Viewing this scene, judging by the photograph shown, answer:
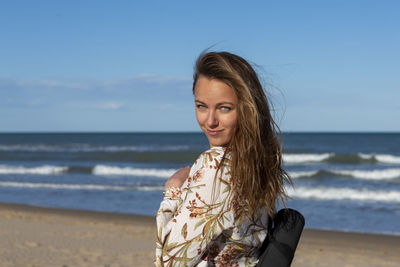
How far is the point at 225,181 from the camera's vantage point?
1369 millimetres

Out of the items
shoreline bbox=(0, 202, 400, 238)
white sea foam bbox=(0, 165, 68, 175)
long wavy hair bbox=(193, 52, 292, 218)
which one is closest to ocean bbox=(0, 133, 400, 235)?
white sea foam bbox=(0, 165, 68, 175)

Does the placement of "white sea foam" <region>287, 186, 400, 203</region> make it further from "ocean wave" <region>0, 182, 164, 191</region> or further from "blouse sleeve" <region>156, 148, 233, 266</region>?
"blouse sleeve" <region>156, 148, 233, 266</region>

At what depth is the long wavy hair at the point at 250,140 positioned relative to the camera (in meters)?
1.38

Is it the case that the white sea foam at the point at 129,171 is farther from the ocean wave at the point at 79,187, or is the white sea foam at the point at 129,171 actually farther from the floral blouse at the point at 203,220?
the floral blouse at the point at 203,220

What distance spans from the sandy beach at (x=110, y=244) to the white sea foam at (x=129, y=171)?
11.0 m

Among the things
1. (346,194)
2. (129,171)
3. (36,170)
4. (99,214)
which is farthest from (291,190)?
(36,170)

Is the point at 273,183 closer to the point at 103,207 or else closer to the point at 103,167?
the point at 103,207

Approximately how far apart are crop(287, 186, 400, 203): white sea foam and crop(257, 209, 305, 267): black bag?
12.2 metres

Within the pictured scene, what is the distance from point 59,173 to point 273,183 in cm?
2180

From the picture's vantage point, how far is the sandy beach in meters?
6.84

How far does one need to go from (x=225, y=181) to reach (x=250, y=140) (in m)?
0.15

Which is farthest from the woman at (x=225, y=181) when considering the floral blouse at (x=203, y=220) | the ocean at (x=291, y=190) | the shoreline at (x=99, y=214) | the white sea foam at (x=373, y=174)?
the white sea foam at (x=373, y=174)

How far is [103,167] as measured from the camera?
2336 cm

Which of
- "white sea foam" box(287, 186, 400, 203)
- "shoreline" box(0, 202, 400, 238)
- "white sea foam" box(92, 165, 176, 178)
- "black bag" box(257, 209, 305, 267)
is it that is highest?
"black bag" box(257, 209, 305, 267)
